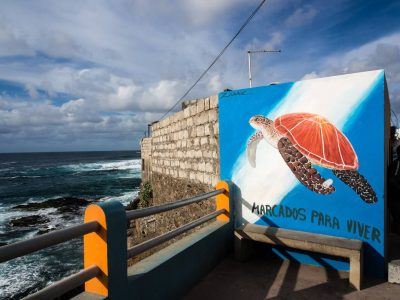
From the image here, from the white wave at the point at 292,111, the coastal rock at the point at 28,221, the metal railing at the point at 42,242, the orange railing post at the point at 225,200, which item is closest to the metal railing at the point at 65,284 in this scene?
the metal railing at the point at 42,242

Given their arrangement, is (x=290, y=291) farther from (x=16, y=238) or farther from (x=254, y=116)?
(x=16, y=238)

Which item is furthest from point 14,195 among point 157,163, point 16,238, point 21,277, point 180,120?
point 180,120

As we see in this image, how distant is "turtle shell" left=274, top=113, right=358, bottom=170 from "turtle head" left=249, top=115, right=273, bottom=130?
135 mm

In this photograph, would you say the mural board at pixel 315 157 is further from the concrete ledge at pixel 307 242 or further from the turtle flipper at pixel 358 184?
the concrete ledge at pixel 307 242

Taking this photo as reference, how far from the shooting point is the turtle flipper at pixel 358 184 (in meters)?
3.71

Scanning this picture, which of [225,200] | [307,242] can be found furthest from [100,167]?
[307,242]

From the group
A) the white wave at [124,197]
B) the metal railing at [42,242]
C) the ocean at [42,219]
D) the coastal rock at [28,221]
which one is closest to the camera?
the metal railing at [42,242]

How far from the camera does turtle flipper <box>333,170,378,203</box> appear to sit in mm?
3713

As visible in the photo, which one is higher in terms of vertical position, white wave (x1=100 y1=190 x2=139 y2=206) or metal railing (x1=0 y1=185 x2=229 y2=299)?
metal railing (x1=0 y1=185 x2=229 y2=299)

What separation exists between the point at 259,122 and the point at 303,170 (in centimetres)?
94

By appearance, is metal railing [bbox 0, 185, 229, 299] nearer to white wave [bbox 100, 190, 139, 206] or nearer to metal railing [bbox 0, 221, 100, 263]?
metal railing [bbox 0, 221, 100, 263]

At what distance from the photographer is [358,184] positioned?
3781 millimetres

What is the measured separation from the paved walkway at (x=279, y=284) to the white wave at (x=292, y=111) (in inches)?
→ 33.0

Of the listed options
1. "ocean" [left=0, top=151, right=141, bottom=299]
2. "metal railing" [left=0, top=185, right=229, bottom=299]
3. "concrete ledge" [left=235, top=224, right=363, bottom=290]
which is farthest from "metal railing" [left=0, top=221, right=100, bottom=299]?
"ocean" [left=0, top=151, right=141, bottom=299]
